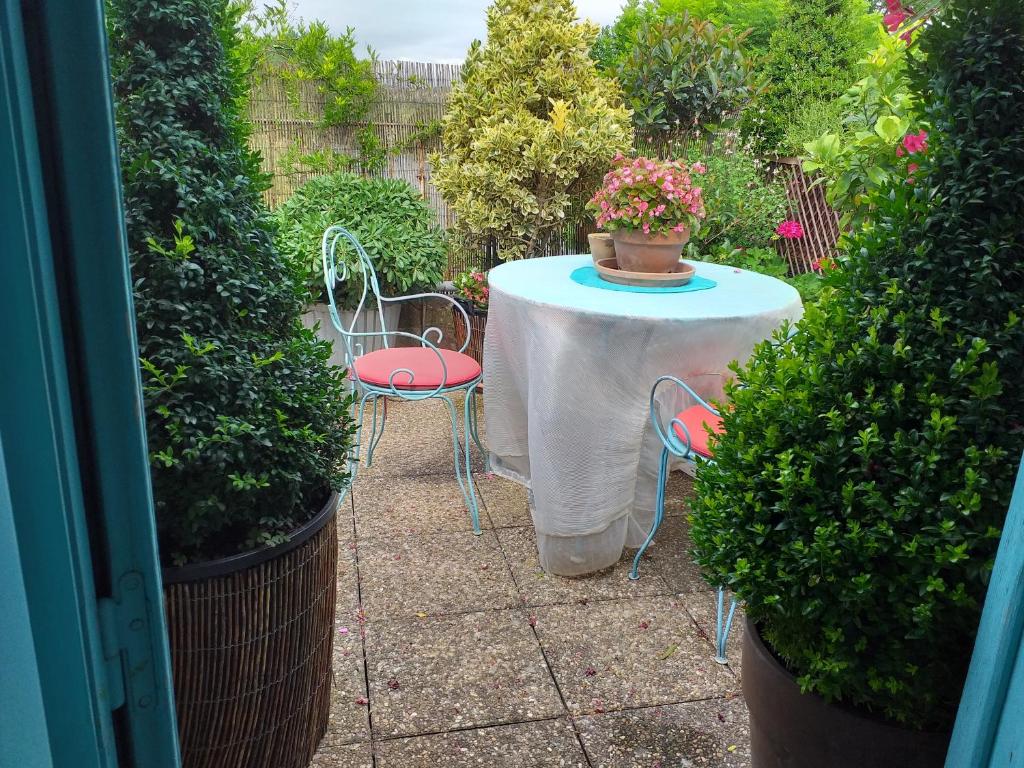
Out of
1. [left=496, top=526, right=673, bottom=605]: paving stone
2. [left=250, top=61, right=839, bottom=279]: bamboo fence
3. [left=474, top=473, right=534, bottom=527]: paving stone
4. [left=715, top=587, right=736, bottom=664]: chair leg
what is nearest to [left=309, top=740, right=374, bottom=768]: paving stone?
[left=496, top=526, right=673, bottom=605]: paving stone

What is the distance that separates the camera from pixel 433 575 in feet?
8.94

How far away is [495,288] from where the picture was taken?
2.91 m

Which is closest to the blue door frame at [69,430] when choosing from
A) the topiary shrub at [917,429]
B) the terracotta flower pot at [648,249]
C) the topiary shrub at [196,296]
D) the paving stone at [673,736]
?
the topiary shrub at [196,296]

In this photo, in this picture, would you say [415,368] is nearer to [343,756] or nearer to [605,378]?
[605,378]

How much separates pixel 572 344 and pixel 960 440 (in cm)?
140

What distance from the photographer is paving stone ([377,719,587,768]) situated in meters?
1.87

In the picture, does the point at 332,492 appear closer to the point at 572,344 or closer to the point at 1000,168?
the point at 572,344

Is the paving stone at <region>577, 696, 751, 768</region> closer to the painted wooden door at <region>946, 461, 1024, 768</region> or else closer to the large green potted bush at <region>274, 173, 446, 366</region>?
the painted wooden door at <region>946, 461, 1024, 768</region>

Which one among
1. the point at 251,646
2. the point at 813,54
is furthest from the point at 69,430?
the point at 813,54

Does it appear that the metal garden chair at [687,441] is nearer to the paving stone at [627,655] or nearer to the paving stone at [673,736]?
the paving stone at [627,655]

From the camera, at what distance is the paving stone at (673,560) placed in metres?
2.71

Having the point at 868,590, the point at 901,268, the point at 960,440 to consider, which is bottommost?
the point at 868,590

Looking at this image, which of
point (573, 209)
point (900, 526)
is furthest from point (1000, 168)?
point (573, 209)

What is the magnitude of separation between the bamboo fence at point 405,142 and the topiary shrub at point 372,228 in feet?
1.01
